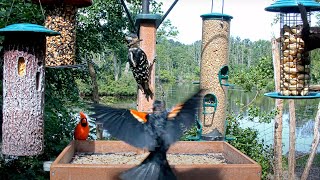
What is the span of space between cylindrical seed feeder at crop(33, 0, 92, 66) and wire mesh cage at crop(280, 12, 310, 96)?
1.69 m

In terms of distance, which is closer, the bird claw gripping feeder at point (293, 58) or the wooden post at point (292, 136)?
the bird claw gripping feeder at point (293, 58)

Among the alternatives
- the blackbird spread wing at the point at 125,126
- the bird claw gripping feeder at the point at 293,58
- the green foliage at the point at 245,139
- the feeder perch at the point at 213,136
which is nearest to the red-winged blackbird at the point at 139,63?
the blackbird spread wing at the point at 125,126

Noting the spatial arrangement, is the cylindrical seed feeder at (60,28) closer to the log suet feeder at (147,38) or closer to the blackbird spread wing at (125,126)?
the log suet feeder at (147,38)

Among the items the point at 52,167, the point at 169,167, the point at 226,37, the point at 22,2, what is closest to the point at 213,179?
the point at 169,167

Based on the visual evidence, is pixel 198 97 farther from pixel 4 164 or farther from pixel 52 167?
pixel 4 164

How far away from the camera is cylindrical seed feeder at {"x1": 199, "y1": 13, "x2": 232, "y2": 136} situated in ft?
16.8

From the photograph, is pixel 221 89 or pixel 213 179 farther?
pixel 221 89

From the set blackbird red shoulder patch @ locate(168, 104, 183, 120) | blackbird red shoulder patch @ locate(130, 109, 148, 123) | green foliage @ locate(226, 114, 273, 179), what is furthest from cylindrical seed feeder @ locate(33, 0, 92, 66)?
green foliage @ locate(226, 114, 273, 179)

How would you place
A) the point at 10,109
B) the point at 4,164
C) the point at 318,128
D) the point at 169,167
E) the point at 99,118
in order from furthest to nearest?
the point at 318,128 < the point at 4,164 < the point at 10,109 < the point at 169,167 < the point at 99,118

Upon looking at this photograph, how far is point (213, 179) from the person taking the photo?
9.76 feet

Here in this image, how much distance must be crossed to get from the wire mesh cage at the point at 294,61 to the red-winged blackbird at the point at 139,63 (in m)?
1.05

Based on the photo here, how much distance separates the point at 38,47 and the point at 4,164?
2.49 meters

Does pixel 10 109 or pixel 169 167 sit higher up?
pixel 10 109

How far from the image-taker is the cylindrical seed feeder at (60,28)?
4074 millimetres
